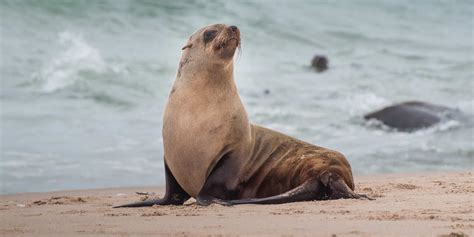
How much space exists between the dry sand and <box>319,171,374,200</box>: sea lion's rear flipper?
0.61ft

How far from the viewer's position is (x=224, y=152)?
705 cm

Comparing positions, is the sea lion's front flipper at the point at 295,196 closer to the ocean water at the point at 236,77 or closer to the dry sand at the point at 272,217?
the dry sand at the point at 272,217

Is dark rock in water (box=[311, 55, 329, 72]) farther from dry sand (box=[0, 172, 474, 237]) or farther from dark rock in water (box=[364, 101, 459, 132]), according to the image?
dry sand (box=[0, 172, 474, 237])

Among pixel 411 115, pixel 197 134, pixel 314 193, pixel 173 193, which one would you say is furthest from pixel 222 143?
pixel 411 115

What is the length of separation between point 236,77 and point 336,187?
525 inches

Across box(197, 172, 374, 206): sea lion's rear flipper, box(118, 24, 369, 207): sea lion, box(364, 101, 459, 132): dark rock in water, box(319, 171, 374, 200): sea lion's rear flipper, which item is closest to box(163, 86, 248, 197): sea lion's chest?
box(118, 24, 369, 207): sea lion

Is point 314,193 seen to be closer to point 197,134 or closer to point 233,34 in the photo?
→ point 197,134

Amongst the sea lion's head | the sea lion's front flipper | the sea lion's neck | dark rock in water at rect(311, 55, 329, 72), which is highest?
dark rock in water at rect(311, 55, 329, 72)

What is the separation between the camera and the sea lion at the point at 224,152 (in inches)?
276

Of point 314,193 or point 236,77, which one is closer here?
point 314,193

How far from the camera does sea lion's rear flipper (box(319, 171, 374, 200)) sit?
689 cm

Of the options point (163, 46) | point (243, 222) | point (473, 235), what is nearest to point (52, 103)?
point (163, 46)

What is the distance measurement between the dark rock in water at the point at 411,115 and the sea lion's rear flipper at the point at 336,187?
7410 mm

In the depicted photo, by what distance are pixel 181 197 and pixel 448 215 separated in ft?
7.58
